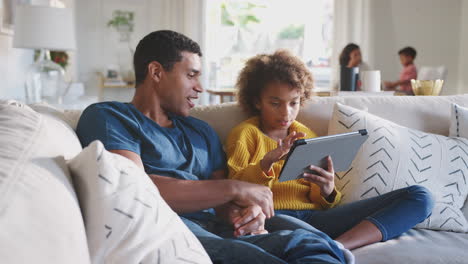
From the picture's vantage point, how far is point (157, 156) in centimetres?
143

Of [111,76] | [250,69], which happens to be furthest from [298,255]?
[111,76]

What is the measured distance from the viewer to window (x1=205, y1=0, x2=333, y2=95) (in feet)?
21.7

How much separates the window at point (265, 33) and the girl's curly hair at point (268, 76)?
4823 mm

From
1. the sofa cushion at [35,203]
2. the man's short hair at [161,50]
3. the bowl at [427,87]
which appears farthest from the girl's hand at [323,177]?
the bowl at [427,87]

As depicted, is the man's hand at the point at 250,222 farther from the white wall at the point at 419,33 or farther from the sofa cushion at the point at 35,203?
the white wall at the point at 419,33

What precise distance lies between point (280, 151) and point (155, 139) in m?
0.37

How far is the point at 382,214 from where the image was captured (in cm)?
147

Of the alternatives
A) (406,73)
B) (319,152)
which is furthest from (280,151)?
(406,73)

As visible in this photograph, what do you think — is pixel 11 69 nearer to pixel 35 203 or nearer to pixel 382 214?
pixel 382 214

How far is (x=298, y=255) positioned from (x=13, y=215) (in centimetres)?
58

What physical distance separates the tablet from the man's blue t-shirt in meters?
0.31

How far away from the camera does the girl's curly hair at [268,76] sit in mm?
1752

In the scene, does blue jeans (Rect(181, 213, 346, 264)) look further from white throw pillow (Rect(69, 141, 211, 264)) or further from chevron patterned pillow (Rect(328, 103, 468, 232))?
chevron patterned pillow (Rect(328, 103, 468, 232))

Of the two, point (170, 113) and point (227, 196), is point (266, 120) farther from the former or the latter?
point (227, 196)
